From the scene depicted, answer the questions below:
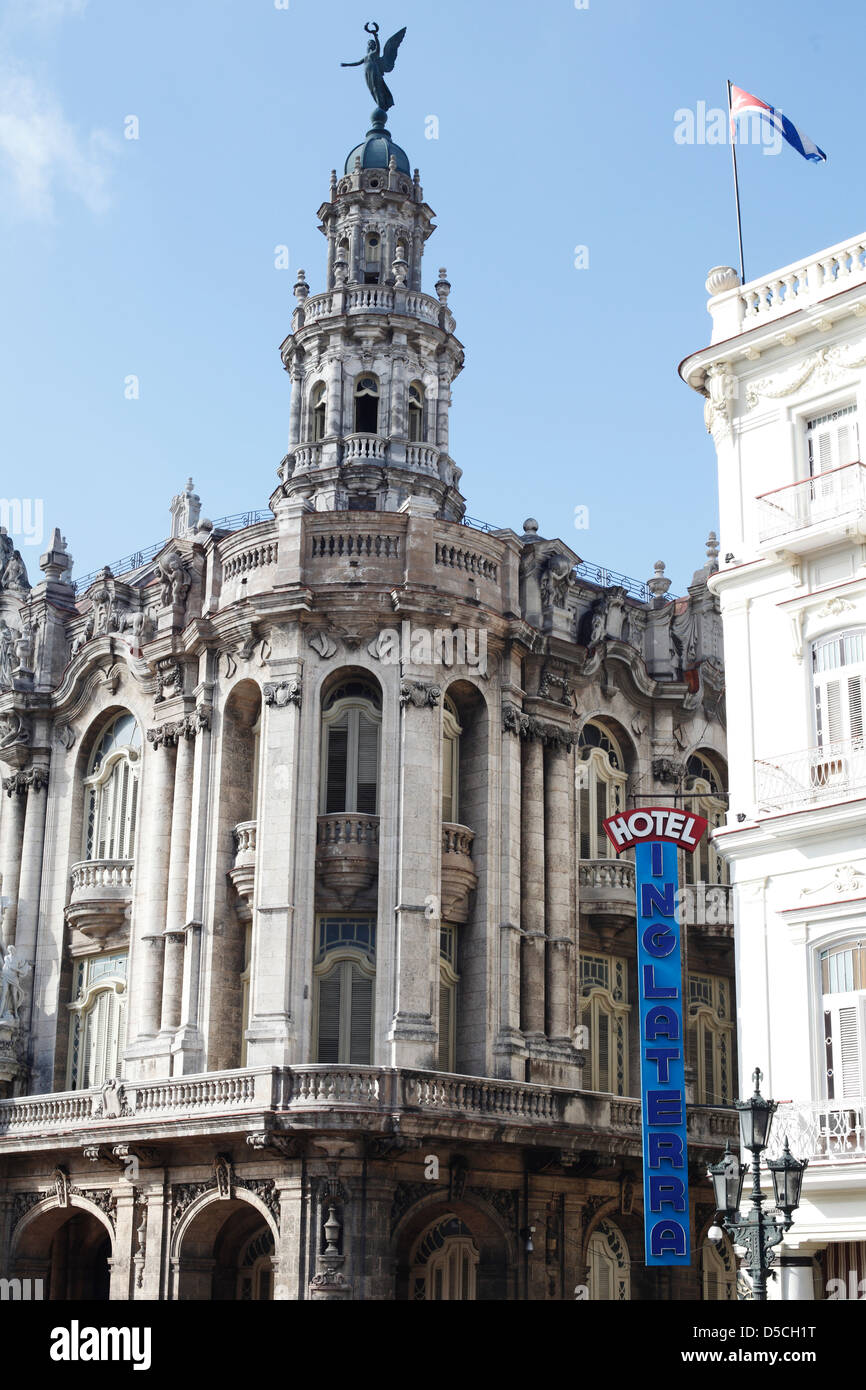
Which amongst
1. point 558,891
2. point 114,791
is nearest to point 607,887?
point 558,891

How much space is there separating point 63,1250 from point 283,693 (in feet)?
46.1

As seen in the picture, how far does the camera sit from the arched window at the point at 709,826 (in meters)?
43.2

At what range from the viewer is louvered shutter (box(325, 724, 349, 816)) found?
122 ft

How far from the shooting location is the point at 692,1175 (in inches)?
1510

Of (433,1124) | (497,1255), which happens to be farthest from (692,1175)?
(433,1124)

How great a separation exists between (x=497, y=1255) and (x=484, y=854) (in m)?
8.05

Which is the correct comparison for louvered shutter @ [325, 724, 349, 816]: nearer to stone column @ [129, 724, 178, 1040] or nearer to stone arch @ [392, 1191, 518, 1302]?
stone column @ [129, 724, 178, 1040]

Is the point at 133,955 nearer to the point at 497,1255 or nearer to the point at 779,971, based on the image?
the point at 497,1255

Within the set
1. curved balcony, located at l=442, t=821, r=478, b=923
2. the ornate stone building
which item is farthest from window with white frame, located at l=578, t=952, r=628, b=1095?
curved balcony, located at l=442, t=821, r=478, b=923

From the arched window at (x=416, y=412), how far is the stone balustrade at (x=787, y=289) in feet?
59.2

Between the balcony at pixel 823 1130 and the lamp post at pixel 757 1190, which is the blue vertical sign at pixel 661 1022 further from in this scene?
the lamp post at pixel 757 1190

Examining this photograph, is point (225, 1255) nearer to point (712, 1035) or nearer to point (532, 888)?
point (532, 888)

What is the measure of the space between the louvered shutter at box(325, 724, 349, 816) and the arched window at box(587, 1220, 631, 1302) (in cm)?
1072

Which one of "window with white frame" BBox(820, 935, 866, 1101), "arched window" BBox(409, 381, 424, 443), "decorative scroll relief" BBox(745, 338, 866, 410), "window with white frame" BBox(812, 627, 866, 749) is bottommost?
"window with white frame" BBox(820, 935, 866, 1101)
